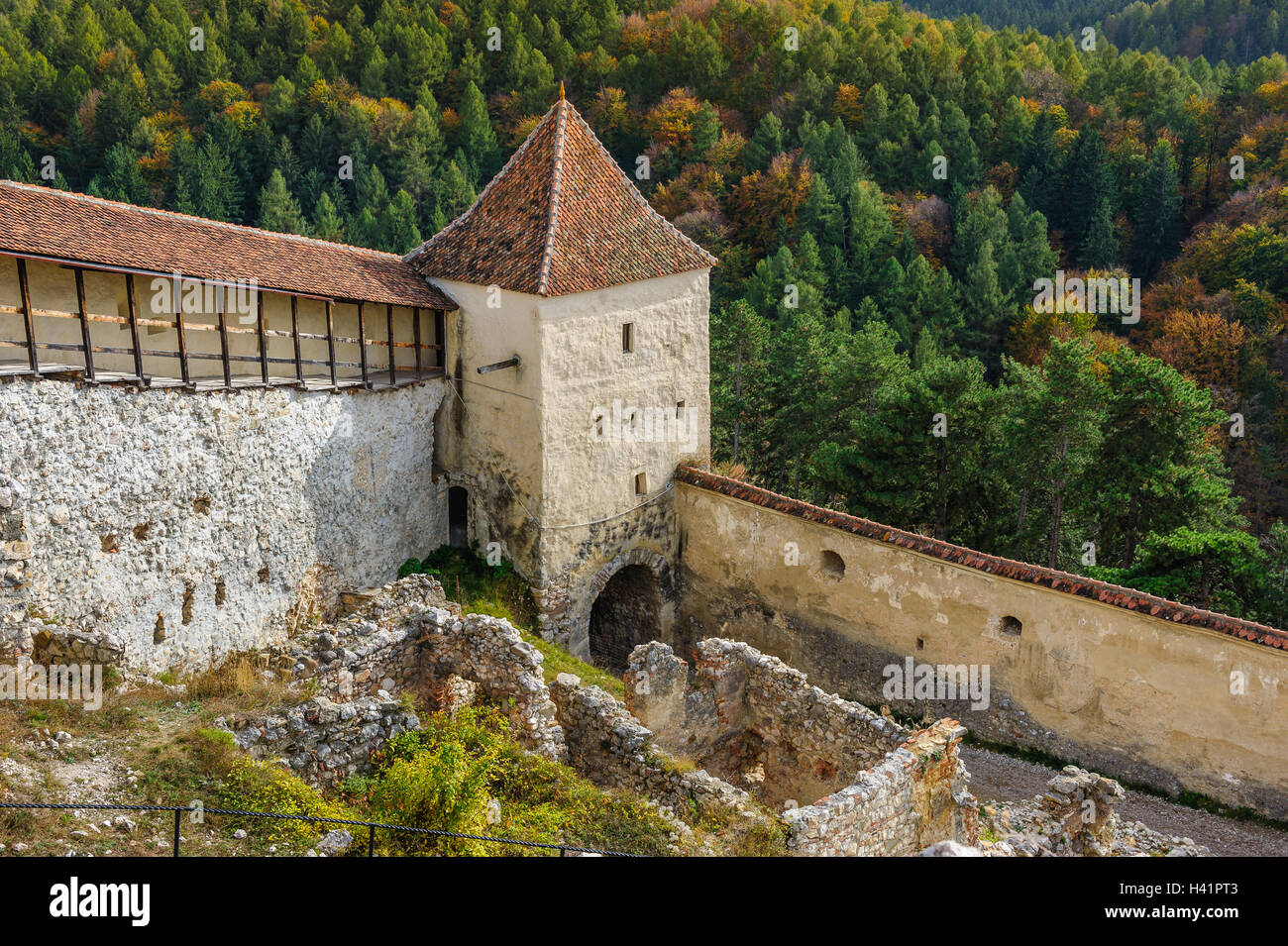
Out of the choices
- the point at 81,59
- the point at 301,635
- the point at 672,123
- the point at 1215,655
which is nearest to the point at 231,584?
the point at 301,635

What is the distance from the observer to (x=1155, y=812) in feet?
77.6

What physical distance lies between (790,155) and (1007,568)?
2152 inches

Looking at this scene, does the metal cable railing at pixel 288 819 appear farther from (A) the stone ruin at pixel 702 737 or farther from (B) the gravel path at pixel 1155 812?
(B) the gravel path at pixel 1155 812

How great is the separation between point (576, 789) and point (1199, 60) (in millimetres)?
90311

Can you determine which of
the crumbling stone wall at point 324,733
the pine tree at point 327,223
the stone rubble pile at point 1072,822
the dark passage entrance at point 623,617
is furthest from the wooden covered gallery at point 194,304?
the pine tree at point 327,223

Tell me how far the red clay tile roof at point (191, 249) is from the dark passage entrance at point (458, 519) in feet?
15.7

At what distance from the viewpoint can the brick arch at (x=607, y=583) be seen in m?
30.3

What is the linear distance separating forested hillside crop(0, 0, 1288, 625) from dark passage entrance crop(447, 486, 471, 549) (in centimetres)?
1801

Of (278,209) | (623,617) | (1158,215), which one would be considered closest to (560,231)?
(623,617)

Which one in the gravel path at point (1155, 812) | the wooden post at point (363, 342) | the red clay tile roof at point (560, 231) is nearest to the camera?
the gravel path at point (1155, 812)

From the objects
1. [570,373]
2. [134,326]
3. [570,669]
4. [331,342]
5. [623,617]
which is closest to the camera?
[134,326]

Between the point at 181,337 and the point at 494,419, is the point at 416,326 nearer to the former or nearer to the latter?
the point at 494,419

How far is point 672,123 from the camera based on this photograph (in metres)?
76.5

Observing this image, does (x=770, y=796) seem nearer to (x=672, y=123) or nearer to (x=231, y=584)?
(x=231, y=584)
